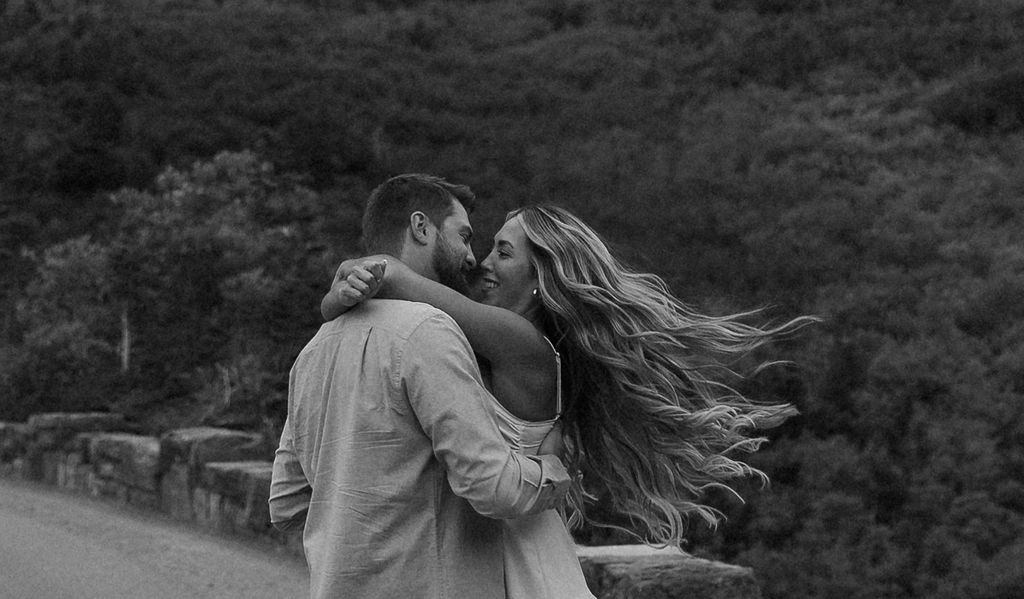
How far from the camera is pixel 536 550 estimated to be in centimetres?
303

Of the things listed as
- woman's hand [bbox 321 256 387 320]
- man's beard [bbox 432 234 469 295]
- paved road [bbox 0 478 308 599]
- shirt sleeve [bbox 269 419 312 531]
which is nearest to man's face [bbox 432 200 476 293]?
man's beard [bbox 432 234 469 295]

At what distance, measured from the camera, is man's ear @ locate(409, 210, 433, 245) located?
3137 mm

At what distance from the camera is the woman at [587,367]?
304 cm

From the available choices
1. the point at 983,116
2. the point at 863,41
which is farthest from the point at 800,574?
the point at 863,41

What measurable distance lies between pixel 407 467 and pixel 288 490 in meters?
0.53

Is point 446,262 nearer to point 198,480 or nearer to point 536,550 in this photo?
point 536,550

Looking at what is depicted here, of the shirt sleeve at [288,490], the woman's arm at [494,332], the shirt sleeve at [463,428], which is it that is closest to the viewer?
the shirt sleeve at [463,428]

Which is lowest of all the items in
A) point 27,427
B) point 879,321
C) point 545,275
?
point 27,427

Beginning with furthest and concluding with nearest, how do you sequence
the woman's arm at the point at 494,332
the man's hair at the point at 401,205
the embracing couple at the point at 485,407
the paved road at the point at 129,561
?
the paved road at the point at 129,561, the man's hair at the point at 401,205, the woman's arm at the point at 494,332, the embracing couple at the point at 485,407

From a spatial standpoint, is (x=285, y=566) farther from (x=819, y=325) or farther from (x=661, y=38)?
(x=661, y=38)

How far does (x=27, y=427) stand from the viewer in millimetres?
13969

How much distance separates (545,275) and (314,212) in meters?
18.4

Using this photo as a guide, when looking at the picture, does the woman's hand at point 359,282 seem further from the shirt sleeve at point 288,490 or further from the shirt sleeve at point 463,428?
the shirt sleeve at point 288,490

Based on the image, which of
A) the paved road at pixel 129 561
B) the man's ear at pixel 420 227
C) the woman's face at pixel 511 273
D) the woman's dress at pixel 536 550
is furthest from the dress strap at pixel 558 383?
the paved road at pixel 129 561
